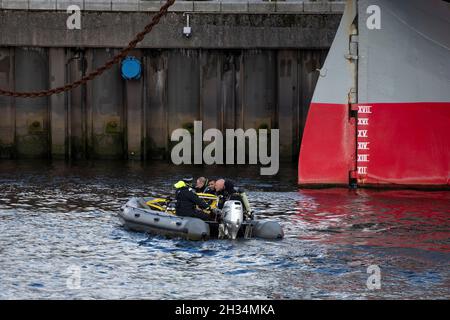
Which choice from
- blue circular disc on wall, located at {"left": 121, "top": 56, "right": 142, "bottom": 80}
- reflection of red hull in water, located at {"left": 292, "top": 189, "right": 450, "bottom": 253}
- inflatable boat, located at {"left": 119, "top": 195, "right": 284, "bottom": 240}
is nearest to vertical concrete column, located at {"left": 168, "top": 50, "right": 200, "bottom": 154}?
blue circular disc on wall, located at {"left": 121, "top": 56, "right": 142, "bottom": 80}

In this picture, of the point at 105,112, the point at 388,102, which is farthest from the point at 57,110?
the point at 388,102

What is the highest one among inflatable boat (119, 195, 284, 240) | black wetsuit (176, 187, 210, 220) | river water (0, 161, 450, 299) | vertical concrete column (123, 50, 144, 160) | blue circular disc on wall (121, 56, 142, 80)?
blue circular disc on wall (121, 56, 142, 80)

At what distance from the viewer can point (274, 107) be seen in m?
39.1

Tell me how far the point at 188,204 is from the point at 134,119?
1426 centimetres

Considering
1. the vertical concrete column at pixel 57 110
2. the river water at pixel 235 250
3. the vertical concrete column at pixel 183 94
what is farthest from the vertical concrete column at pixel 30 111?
the river water at pixel 235 250

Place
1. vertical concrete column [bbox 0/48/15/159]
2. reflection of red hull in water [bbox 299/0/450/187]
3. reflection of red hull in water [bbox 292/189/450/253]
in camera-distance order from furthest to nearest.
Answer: vertical concrete column [bbox 0/48/15/159], reflection of red hull in water [bbox 299/0/450/187], reflection of red hull in water [bbox 292/189/450/253]

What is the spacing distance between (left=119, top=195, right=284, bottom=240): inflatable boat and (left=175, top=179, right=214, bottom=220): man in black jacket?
23cm

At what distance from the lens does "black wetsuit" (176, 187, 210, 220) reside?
24.8 meters

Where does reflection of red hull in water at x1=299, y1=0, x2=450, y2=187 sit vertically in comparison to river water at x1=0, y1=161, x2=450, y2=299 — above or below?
above

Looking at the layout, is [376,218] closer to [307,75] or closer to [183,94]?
[307,75]

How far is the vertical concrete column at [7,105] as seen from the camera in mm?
38906

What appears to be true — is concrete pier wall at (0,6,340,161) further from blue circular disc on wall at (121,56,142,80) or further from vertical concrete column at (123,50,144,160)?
blue circular disc on wall at (121,56,142,80)

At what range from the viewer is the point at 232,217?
79.4 ft
